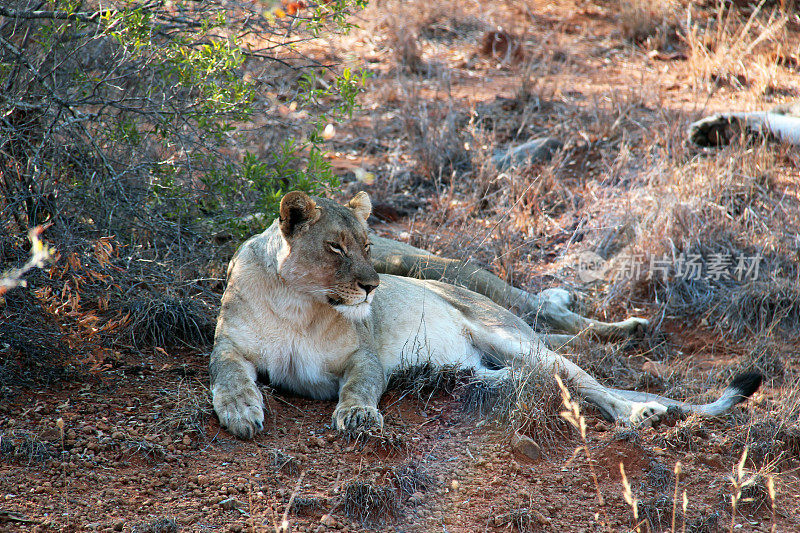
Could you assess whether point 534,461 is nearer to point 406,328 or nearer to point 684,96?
point 406,328

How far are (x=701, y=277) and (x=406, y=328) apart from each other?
9.65 ft

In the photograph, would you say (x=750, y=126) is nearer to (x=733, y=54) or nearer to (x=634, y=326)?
(x=733, y=54)

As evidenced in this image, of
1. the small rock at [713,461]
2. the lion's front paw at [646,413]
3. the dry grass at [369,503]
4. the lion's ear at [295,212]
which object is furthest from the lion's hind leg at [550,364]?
the lion's ear at [295,212]

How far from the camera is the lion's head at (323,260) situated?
12.3 feet

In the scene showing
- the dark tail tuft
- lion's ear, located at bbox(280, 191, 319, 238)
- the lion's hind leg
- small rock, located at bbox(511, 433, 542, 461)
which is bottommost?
the lion's hind leg

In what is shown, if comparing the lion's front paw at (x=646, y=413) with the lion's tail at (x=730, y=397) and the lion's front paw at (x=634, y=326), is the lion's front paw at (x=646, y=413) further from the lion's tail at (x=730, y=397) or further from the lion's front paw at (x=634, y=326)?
the lion's front paw at (x=634, y=326)

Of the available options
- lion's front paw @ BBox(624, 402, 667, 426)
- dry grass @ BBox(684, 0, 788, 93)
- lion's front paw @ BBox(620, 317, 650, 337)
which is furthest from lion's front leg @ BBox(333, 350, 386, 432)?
dry grass @ BBox(684, 0, 788, 93)

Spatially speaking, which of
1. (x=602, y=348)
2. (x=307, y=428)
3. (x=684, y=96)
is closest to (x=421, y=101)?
(x=684, y=96)

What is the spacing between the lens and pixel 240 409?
3.54m

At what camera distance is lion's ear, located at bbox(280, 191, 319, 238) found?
12.1 ft

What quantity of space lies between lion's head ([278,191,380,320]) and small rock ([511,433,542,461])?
991 millimetres

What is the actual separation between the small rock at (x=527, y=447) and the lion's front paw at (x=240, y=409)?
120cm

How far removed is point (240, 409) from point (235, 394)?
9cm

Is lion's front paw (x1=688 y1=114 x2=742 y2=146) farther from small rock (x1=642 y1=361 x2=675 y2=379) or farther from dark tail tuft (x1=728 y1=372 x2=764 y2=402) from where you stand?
dark tail tuft (x1=728 y1=372 x2=764 y2=402)
